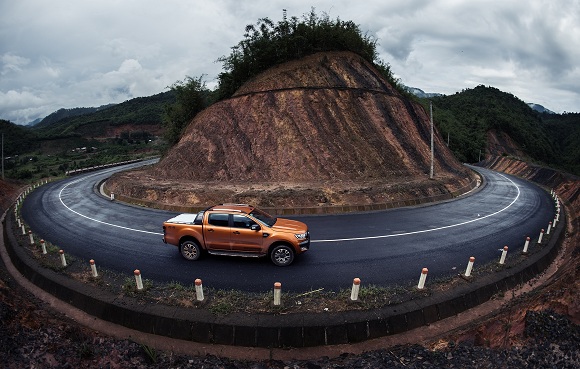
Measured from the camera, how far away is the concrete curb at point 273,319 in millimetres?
7023

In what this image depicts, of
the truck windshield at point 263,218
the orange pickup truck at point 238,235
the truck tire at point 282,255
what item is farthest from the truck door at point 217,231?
the truck tire at point 282,255

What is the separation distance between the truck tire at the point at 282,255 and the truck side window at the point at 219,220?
5.68 feet

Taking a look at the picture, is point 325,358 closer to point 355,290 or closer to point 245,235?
point 355,290

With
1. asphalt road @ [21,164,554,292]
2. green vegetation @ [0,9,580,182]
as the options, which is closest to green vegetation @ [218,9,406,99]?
green vegetation @ [0,9,580,182]

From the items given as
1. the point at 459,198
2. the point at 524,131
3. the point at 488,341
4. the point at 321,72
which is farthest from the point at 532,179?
the point at 524,131

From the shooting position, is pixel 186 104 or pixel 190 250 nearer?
pixel 190 250

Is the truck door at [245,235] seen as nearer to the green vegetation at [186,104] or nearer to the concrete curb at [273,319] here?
the concrete curb at [273,319]

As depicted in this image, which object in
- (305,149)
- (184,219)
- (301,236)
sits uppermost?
(305,149)

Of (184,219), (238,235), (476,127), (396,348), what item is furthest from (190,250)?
(476,127)

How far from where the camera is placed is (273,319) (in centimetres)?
726

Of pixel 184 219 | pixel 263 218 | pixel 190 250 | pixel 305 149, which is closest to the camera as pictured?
pixel 263 218

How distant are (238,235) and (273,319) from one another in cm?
351

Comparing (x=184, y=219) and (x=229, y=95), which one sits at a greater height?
(x=229, y=95)

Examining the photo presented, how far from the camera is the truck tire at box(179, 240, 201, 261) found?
34.7ft
